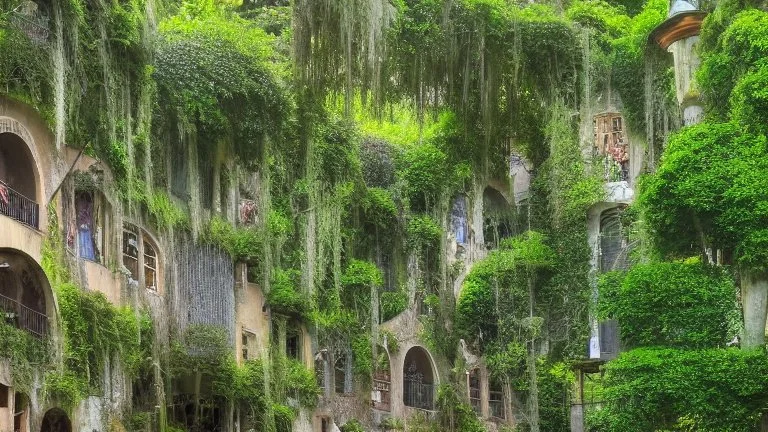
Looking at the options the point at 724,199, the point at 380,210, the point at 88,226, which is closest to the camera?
the point at 724,199

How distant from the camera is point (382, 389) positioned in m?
35.4

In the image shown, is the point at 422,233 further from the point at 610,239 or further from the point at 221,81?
the point at 221,81

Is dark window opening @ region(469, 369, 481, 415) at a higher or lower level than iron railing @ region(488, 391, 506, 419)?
higher

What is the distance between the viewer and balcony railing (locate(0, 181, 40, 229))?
2189cm

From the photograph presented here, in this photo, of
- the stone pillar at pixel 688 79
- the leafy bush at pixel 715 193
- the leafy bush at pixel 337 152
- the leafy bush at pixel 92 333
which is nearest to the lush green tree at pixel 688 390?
the leafy bush at pixel 715 193

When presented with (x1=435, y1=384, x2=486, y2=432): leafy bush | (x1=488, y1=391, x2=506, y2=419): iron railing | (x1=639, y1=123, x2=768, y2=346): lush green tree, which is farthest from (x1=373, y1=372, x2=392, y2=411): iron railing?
(x1=639, y1=123, x2=768, y2=346): lush green tree

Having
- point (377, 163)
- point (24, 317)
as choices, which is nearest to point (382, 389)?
point (377, 163)

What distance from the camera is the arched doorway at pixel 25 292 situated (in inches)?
870

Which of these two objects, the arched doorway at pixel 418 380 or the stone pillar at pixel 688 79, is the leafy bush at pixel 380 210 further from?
the stone pillar at pixel 688 79

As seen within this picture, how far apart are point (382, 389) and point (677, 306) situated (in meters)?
14.5

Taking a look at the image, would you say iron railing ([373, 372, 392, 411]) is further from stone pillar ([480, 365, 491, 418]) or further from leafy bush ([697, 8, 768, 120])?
leafy bush ([697, 8, 768, 120])


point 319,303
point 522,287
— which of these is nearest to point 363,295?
point 319,303

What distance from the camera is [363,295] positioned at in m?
34.2

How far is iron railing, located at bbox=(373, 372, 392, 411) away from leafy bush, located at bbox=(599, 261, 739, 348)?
13.3 metres
